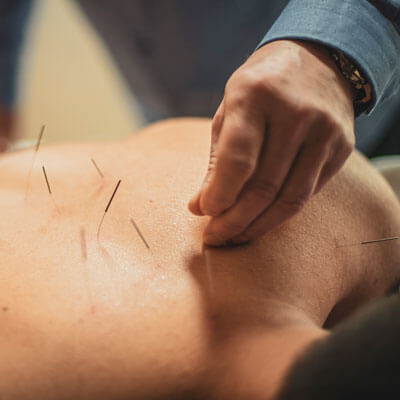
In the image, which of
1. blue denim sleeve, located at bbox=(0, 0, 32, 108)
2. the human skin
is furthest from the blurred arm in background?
the human skin

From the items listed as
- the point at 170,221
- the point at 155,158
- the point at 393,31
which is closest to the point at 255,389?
the point at 170,221

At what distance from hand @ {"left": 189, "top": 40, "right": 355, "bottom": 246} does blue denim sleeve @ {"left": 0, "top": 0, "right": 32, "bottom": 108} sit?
1.66 m

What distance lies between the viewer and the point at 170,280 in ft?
2.54

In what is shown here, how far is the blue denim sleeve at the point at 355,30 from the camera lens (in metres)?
0.80

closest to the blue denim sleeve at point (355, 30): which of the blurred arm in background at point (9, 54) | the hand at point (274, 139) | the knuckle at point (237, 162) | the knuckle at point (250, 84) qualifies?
the hand at point (274, 139)

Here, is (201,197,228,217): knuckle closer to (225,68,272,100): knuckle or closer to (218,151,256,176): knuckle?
(218,151,256,176): knuckle

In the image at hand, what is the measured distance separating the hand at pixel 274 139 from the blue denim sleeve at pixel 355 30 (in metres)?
0.04

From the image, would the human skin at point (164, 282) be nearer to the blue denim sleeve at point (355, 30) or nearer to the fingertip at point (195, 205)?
the fingertip at point (195, 205)

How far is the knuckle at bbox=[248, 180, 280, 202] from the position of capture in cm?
73

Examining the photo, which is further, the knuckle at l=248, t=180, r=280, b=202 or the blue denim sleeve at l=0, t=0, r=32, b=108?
the blue denim sleeve at l=0, t=0, r=32, b=108

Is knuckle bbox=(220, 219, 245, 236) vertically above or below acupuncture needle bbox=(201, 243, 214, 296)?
above

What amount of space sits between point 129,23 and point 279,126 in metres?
1.33

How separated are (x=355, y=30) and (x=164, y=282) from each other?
64 cm

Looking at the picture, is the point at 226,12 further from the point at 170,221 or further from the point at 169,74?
the point at 170,221
